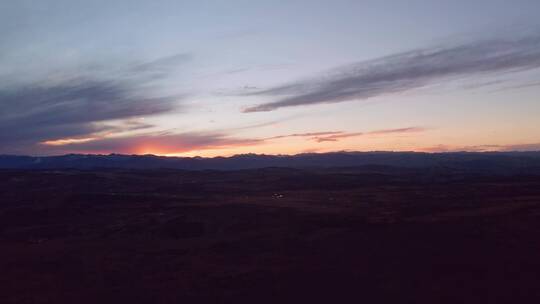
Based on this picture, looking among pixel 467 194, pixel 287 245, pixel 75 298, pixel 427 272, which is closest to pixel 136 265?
pixel 75 298

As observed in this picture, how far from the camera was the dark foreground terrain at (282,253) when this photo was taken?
2041cm

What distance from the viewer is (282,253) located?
93.4ft

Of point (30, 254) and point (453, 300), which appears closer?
point (453, 300)

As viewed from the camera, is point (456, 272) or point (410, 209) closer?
point (456, 272)

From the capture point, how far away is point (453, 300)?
18.3 metres

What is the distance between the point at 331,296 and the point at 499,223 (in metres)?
20.5

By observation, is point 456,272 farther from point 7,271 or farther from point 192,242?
point 7,271

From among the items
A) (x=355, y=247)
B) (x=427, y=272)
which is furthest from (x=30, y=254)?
(x=427, y=272)

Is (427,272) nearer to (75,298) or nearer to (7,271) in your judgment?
(75,298)

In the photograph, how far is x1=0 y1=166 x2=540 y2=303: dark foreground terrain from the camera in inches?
803

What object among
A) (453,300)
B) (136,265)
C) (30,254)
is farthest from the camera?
(30,254)

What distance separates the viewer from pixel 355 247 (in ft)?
94.1

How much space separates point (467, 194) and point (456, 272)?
40.2 m

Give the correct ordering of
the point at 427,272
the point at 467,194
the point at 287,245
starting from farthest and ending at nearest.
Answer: the point at 467,194 < the point at 287,245 < the point at 427,272
